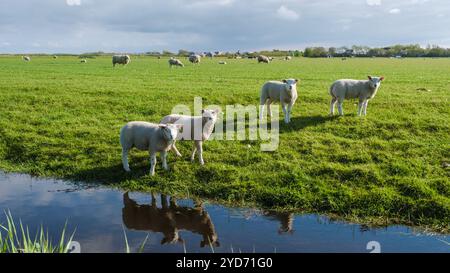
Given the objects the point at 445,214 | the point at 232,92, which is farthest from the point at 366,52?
the point at 445,214

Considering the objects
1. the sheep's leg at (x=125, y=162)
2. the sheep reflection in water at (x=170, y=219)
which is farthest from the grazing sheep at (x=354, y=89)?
the sheep's leg at (x=125, y=162)

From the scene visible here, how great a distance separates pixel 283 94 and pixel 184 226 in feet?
29.6

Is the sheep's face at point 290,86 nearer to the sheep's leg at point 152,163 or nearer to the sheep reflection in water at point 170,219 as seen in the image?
the sheep's leg at point 152,163

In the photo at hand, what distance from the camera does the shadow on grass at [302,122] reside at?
56.3 feet

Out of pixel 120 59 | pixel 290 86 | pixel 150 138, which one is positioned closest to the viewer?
pixel 150 138

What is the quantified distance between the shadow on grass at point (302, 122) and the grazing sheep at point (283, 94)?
1.07 feet

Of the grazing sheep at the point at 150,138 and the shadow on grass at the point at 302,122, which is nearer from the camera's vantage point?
the grazing sheep at the point at 150,138

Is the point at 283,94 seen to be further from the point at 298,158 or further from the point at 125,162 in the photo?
the point at 125,162

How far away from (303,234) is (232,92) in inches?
595

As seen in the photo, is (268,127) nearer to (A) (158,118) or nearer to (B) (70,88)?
(A) (158,118)

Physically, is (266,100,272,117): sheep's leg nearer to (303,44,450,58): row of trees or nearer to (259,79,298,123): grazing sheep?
(259,79,298,123): grazing sheep

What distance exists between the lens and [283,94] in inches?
703

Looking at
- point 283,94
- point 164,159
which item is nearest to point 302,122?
point 283,94

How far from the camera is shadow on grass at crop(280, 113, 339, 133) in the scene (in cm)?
1717
